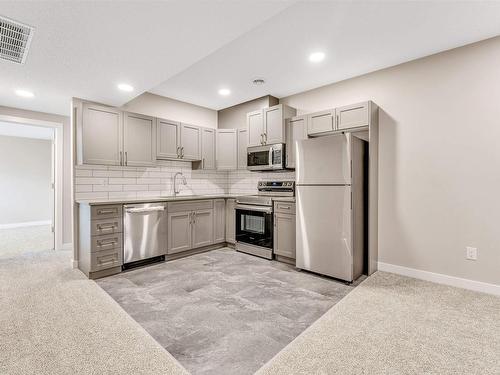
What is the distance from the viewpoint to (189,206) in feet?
13.2

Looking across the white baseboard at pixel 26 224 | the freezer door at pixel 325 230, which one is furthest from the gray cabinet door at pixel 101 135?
the white baseboard at pixel 26 224

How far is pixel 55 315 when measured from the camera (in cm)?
225

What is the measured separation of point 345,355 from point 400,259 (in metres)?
1.96

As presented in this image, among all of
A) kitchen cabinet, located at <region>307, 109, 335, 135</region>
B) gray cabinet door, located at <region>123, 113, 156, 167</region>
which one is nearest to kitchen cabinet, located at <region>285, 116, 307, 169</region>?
kitchen cabinet, located at <region>307, 109, 335, 135</region>

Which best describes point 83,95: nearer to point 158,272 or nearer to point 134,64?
point 134,64

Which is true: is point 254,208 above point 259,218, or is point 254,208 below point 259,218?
above

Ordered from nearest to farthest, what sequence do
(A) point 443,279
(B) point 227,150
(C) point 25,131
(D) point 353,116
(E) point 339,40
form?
(E) point 339,40 < (A) point 443,279 < (D) point 353,116 < (B) point 227,150 < (C) point 25,131

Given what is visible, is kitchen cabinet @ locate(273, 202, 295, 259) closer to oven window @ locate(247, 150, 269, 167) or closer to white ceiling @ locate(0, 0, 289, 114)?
oven window @ locate(247, 150, 269, 167)

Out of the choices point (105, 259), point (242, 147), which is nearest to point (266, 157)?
Answer: point (242, 147)

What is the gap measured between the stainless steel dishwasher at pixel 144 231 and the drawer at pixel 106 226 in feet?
0.23

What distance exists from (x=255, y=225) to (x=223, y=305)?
5.82 feet

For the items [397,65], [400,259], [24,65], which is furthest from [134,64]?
[400,259]

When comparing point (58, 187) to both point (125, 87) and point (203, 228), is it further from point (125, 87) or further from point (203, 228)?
point (203, 228)

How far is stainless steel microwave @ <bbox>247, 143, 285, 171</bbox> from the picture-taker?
13.1 feet
